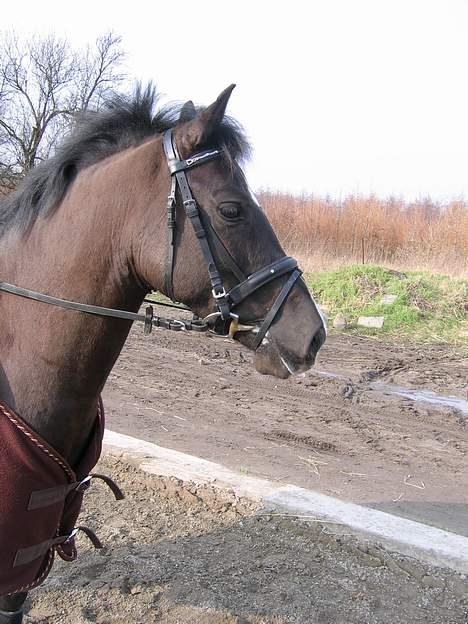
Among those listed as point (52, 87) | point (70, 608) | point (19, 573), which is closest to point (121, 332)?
point (19, 573)

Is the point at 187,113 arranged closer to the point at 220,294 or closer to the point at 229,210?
the point at 229,210

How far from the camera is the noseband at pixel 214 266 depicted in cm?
195

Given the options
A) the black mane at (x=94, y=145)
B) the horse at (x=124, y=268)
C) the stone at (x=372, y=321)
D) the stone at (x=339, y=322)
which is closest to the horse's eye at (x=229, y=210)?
the horse at (x=124, y=268)

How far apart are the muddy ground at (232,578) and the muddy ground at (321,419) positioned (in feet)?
3.26

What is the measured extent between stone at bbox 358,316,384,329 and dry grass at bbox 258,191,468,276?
3.60 m

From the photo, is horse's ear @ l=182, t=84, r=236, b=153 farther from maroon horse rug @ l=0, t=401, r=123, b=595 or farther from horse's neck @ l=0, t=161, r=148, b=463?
maroon horse rug @ l=0, t=401, r=123, b=595

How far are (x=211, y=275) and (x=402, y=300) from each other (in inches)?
403

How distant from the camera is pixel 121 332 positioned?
2.09 m

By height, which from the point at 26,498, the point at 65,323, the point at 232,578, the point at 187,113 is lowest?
the point at 232,578

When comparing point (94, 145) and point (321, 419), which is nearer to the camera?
point (94, 145)

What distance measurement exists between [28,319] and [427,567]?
241cm

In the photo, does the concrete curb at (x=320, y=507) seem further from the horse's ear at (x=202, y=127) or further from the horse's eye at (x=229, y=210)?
the horse's ear at (x=202, y=127)

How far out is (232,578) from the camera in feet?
9.88

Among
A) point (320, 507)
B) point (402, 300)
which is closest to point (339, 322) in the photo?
point (402, 300)
